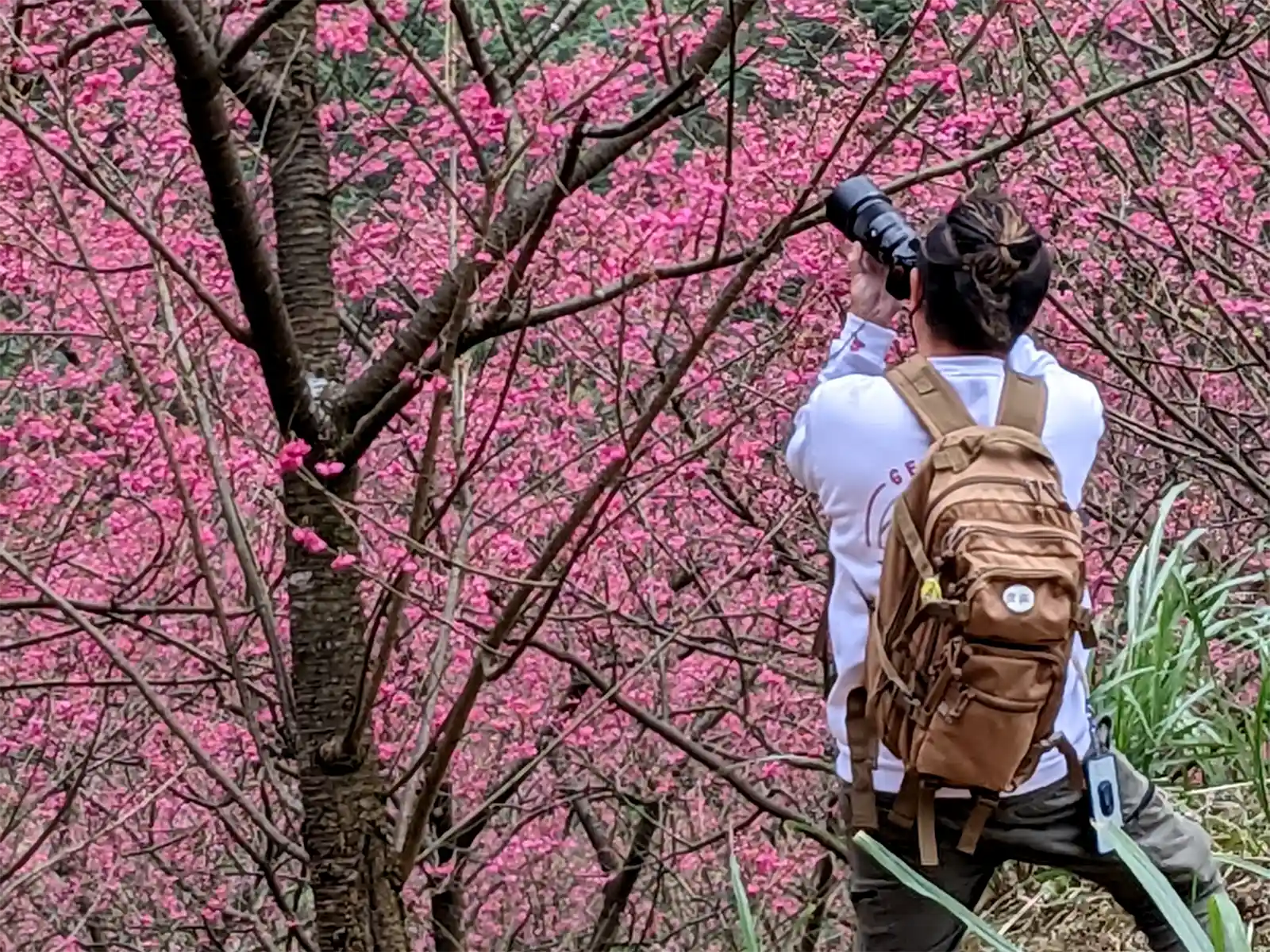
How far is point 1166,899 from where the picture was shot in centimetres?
140

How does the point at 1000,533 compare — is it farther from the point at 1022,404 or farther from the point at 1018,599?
the point at 1022,404

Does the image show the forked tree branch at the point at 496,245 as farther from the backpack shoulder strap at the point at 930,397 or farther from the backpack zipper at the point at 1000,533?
the backpack zipper at the point at 1000,533

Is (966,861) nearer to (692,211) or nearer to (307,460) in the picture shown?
(307,460)

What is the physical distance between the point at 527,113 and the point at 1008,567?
7.44ft

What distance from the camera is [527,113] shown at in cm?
383

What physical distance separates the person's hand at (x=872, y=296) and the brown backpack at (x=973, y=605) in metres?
0.24

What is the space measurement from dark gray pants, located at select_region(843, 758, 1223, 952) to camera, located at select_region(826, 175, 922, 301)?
698mm

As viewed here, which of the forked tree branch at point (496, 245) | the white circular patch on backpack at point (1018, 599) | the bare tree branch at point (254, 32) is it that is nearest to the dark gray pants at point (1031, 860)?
the white circular patch on backpack at point (1018, 599)

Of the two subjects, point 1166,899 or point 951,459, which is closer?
point 1166,899

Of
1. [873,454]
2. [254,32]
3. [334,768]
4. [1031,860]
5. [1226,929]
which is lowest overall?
[1226,929]

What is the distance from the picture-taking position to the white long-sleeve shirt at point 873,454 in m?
2.03

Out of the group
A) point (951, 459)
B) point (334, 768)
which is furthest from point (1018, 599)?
point (334, 768)

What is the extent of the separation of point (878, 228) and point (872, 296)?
0.31 ft

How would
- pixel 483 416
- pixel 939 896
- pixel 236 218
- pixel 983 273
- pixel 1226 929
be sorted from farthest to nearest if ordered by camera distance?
pixel 483 416, pixel 236 218, pixel 983 273, pixel 939 896, pixel 1226 929
